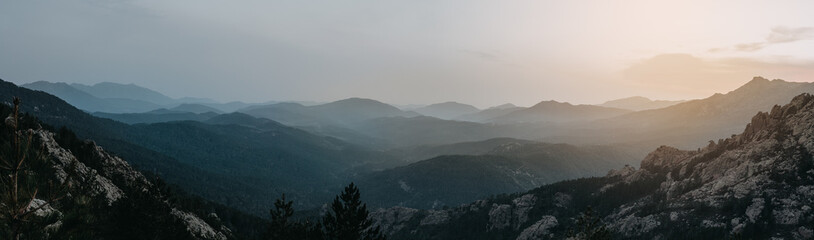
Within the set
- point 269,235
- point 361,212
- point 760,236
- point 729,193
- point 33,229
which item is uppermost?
point 33,229

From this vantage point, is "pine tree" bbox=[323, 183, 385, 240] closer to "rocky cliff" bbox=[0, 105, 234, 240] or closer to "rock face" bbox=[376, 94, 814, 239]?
"rocky cliff" bbox=[0, 105, 234, 240]

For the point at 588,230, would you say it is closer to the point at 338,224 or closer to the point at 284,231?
the point at 338,224

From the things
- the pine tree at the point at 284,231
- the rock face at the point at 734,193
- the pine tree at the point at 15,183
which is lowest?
the rock face at the point at 734,193

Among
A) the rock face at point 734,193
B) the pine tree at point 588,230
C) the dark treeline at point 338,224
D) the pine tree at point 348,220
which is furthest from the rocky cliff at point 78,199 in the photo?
the rock face at point 734,193

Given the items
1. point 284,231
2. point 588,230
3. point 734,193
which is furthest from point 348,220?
point 734,193

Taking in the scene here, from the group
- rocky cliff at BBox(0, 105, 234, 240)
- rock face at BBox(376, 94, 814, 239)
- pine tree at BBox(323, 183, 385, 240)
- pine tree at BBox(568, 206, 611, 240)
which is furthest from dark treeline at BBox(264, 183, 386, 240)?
rock face at BBox(376, 94, 814, 239)

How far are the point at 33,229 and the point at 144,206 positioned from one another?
3605 centimetres

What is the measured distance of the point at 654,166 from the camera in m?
195

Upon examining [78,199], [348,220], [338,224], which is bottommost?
[338,224]

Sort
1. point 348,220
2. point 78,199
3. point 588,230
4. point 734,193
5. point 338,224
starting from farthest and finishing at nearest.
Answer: point 734,193
point 338,224
point 348,220
point 588,230
point 78,199

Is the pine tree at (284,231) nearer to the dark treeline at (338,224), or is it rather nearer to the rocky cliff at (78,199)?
the dark treeline at (338,224)

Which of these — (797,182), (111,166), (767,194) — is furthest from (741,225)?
(111,166)

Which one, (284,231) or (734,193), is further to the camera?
(734,193)

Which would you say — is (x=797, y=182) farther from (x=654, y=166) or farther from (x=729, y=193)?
(x=654, y=166)
